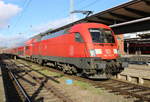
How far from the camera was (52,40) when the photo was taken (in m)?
15.4

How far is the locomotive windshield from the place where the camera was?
10.5m

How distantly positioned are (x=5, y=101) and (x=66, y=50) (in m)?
6.60

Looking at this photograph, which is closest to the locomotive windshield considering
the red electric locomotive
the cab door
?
the red electric locomotive

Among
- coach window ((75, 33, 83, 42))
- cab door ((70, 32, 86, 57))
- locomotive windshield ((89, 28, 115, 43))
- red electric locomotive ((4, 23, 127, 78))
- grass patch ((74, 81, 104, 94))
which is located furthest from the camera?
coach window ((75, 33, 83, 42))

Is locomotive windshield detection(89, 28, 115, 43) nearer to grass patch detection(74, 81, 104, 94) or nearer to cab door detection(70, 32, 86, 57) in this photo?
cab door detection(70, 32, 86, 57)

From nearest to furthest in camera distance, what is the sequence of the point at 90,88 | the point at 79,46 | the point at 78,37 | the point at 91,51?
the point at 90,88
the point at 91,51
the point at 79,46
the point at 78,37

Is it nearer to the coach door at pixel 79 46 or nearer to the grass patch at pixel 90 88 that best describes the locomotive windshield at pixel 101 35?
the coach door at pixel 79 46

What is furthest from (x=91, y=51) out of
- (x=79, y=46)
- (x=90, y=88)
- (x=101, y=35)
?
(x=90, y=88)

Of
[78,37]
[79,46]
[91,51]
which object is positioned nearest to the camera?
[91,51]

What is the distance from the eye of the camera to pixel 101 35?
1080 centimetres

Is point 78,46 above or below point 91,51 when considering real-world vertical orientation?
above

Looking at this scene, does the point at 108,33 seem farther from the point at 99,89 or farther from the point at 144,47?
the point at 144,47

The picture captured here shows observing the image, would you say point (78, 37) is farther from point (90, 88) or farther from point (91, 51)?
point (90, 88)

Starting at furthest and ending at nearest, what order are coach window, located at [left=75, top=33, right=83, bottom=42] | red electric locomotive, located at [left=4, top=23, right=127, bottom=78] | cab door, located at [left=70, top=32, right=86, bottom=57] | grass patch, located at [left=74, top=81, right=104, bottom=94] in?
coach window, located at [left=75, top=33, right=83, bottom=42]
cab door, located at [left=70, top=32, right=86, bottom=57]
red electric locomotive, located at [left=4, top=23, right=127, bottom=78]
grass patch, located at [left=74, top=81, right=104, bottom=94]
